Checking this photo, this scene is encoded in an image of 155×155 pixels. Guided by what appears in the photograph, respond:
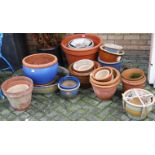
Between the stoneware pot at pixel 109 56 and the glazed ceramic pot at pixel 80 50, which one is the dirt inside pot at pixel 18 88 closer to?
the glazed ceramic pot at pixel 80 50

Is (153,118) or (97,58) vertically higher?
(97,58)

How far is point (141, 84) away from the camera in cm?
420

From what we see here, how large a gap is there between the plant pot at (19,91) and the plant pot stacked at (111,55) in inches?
50.7

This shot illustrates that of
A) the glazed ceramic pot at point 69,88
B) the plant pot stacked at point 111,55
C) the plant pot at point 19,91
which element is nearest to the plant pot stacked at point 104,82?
the glazed ceramic pot at point 69,88

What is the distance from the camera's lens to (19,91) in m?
4.16

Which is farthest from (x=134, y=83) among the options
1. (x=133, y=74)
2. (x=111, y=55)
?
(x=111, y=55)

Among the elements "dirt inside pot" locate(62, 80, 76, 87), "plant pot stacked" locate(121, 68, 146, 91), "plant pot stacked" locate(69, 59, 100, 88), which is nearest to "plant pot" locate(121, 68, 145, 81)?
"plant pot stacked" locate(121, 68, 146, 91)

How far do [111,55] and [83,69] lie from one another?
1.72 ft

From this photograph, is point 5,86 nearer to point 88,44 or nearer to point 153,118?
point 88,44

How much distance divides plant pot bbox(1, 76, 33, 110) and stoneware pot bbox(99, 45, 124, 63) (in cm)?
129

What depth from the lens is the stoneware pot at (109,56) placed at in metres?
4.56

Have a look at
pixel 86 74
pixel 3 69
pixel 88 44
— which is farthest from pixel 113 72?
pixel 3 69

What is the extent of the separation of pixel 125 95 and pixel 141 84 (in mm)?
413

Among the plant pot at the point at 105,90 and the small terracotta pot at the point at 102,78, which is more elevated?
the small terracotta pot at the point at 102,78
